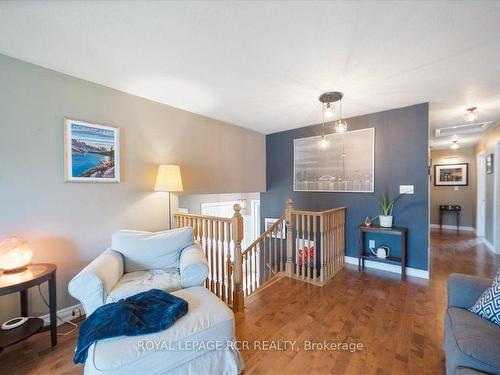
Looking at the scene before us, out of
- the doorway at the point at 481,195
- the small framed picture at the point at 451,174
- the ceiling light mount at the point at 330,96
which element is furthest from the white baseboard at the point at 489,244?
the ceiling light mount at the point at 330,96

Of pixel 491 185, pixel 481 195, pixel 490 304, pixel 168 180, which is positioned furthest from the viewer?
pixel 481 195

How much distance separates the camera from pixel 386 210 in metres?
3.26

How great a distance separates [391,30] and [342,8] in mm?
469

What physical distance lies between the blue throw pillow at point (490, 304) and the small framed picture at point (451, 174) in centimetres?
622

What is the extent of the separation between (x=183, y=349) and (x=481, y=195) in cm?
689

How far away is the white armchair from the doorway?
625 cm

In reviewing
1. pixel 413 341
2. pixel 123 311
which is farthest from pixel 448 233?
pixel 123 311

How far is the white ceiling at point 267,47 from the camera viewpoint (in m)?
1.44

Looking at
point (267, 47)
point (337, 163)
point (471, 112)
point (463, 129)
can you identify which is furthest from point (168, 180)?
point (463, 129)

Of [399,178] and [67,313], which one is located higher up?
[399,178]

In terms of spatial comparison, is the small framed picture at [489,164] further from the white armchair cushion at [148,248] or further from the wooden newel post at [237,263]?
the white armchair cushion at [148,248]

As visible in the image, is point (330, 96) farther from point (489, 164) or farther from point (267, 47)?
point (489, 164)

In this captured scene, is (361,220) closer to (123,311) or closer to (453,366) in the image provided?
(453,366)

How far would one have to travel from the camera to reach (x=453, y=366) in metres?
1.11
